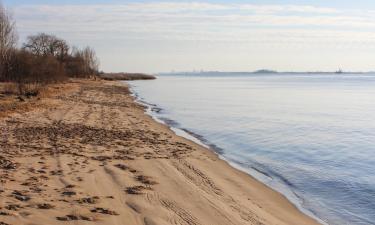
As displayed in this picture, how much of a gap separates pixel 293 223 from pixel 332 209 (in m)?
2.05

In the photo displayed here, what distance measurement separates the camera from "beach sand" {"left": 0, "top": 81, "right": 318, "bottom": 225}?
8.13 m

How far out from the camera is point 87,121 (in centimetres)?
2320

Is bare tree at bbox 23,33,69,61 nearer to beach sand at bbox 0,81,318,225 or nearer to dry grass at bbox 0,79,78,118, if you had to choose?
dry grass at bbox 0,79,78,118

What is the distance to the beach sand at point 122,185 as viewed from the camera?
8133 millimetres

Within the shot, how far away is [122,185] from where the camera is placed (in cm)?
1030

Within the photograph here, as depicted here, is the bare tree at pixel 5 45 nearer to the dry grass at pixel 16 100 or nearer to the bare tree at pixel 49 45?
the dry grass at pixel 16 100

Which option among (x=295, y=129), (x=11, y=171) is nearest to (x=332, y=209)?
(x=11, y=171)

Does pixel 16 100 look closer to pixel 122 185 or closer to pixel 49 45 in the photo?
pixel 122 185

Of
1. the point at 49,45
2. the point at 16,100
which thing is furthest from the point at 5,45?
the point at 49,45

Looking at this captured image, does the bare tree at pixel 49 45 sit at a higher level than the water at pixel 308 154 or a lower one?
higher

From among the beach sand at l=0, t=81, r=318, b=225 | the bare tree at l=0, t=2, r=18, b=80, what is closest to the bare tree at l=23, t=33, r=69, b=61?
the bare tree at l=0, t=2, r=18, b=80

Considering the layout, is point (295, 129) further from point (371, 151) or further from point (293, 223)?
point (293, 223)

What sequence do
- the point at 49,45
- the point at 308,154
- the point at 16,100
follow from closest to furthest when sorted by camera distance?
the point at 308,154, the point at 16,100, the point at 49,45

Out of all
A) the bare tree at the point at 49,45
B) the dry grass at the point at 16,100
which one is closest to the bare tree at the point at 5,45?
the dry grass at the point at 16,100
